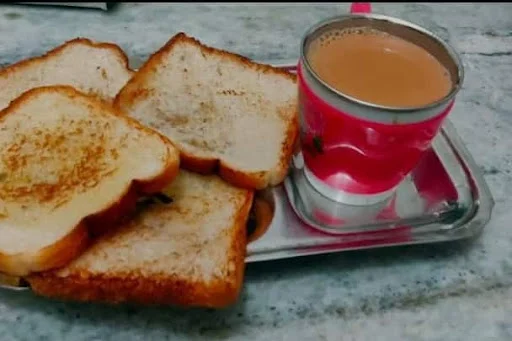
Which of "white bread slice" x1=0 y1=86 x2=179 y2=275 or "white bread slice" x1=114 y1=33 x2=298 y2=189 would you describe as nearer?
"white bread slice" x1=0 y1=86 x2=179 y2=275

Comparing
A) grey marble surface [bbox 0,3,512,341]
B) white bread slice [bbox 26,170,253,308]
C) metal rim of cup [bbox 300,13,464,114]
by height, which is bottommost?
grey marble surface [bbox 0,3,512,341]

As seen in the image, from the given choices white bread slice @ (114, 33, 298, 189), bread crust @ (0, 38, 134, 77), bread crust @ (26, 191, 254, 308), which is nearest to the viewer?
bread crust @ (26, 191, 254, 308)

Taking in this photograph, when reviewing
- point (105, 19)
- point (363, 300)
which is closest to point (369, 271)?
point (363, 300)

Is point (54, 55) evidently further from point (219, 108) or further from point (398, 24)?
point (398, 24)

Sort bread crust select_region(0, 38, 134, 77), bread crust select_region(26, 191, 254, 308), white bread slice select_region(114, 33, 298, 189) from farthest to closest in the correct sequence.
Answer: bread crust select_region(0, 38, 134, 77) → white bread slice select_region(114, 33, 298, 189) → bread crust select_region(26, 191, 254, 308)

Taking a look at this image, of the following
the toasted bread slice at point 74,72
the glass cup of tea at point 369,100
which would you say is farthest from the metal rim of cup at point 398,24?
the toasted bread slice at point 74,72

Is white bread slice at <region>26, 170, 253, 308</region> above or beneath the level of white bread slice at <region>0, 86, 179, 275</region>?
beneath

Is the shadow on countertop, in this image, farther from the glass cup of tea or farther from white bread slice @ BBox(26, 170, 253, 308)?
the glass cup of tea

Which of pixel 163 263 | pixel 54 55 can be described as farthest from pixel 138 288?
pixel 54 55

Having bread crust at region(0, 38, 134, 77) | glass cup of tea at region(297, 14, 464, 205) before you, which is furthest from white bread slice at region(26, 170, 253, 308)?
bread crust at region(0, 38, 134, 77)
